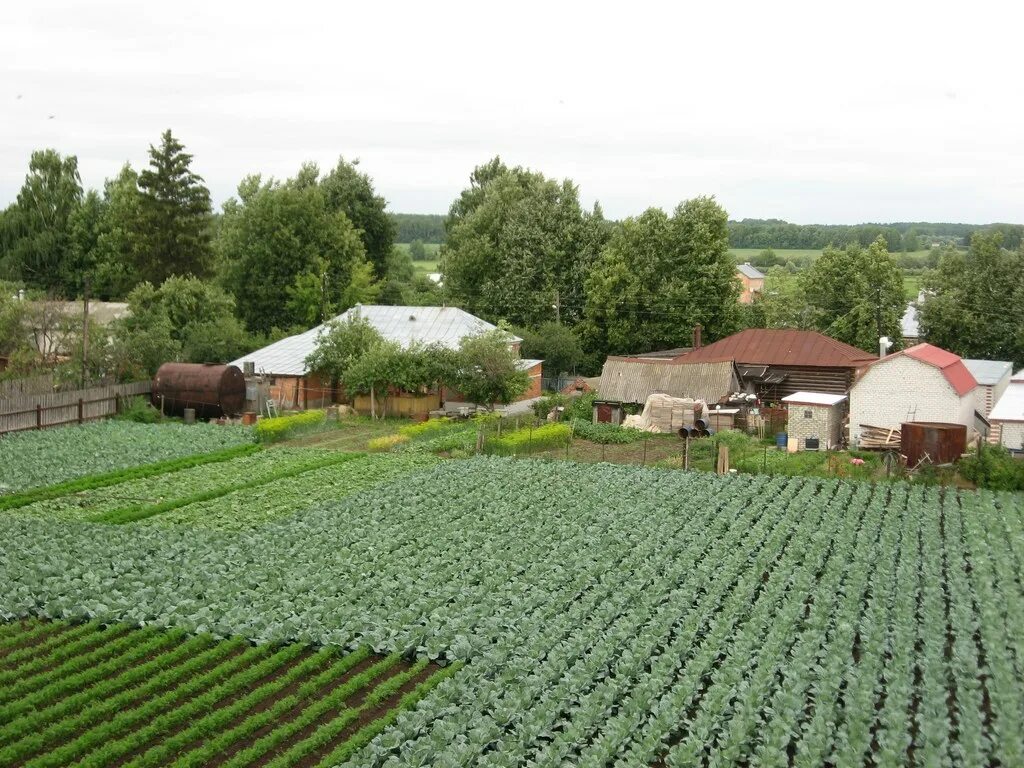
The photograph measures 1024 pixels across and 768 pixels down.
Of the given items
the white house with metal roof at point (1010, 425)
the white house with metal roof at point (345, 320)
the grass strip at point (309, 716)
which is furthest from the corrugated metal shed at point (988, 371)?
the grass strip at point (309, 716)

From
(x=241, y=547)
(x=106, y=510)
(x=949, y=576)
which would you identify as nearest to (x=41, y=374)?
(x=106, y=510)

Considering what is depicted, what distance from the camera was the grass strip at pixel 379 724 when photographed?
38.7 ft

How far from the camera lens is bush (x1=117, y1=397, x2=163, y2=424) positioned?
39375 mm

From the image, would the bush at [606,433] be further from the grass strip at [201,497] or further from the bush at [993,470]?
the bush at [993,470]

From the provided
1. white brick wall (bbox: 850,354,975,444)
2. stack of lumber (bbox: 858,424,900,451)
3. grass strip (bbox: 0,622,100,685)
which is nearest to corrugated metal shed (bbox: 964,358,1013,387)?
white brick wall (bbox: 850,354,975,444)

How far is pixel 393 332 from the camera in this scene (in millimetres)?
49156

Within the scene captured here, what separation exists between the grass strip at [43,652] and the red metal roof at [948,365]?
1088 inches

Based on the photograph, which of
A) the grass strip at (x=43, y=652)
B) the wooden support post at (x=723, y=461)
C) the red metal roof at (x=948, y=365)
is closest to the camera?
the grass strip at (x=43, y=652)

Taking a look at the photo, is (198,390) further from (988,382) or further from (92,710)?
(988,382)

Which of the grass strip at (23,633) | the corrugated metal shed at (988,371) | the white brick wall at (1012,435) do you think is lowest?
the grass strip at (23,633)

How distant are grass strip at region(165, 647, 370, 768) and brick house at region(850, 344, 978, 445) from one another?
24.8m

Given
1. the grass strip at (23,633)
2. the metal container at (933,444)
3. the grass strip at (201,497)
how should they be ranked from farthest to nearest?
the metal container at (933,444) → the grass strip at (201,497) → the grass strip at (23,633)

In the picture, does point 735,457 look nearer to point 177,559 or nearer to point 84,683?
point 177,559

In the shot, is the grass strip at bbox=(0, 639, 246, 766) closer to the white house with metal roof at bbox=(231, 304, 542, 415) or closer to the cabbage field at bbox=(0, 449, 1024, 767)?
the cabbage field at bbox=(0, 449, 1024, 767)
